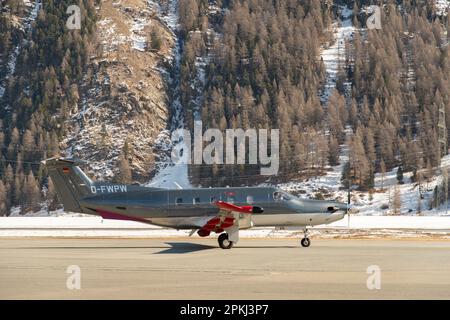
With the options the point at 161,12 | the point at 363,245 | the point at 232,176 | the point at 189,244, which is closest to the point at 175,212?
the point at 189,244

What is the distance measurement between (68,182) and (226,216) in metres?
8.65

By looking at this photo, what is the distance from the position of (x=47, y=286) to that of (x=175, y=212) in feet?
53.2

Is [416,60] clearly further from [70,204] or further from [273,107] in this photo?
[70,204]

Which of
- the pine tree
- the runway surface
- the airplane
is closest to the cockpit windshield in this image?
the airplane

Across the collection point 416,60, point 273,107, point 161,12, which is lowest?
point 273,107

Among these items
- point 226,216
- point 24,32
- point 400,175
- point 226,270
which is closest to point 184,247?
point 226,216

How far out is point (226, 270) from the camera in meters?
24.4

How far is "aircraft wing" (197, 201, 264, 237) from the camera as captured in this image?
3347 cm

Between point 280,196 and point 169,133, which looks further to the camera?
point 169,133

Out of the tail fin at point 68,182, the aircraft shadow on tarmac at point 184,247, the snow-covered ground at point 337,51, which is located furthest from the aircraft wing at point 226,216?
the snow-covered ground at point 337,51

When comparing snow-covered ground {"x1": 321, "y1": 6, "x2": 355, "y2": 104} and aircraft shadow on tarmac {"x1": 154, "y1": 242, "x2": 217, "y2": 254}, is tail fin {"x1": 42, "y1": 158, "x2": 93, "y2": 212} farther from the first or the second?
snow-covered ground {"x1": 321, "y1": 6, "x2": 355, "y2": 104}

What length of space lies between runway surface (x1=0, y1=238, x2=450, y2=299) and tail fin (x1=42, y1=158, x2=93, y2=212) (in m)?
2.38

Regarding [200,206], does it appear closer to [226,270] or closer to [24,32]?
[226,270]

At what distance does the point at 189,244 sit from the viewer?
124 ft
